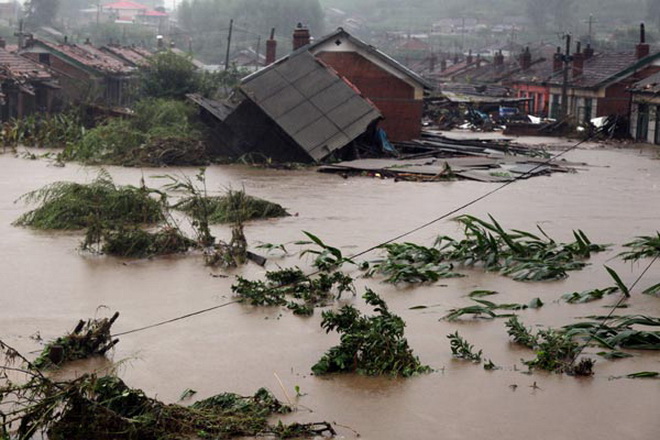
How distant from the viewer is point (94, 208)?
19031 millimetres

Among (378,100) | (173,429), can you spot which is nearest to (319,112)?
(378,100)

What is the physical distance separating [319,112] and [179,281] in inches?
629

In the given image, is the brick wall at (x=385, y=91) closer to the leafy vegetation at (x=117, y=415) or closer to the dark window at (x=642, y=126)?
the dark window at (x=642, y=126)

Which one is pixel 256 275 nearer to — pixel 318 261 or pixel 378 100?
pixel 318 261

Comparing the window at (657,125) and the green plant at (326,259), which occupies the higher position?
the window at (657,125)

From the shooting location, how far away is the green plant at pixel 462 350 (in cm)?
1108

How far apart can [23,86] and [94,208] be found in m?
22.1

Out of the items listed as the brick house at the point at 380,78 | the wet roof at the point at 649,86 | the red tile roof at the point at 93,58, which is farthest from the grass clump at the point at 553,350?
the red tile roof at the point at 93,58

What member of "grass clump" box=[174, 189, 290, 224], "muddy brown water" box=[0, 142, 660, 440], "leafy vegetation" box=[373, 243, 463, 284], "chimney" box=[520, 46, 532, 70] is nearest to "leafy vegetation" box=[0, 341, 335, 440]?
"muddy brown water" box=[0, 142, 660, 440]

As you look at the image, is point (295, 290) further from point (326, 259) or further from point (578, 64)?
point (578, 64)

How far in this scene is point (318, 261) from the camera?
15.2 meters

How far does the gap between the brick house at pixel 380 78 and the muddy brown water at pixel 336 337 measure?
42.4 feet

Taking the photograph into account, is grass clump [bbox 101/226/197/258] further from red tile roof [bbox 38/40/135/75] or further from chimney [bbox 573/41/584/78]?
chimney [bbox 573/41/584/78]

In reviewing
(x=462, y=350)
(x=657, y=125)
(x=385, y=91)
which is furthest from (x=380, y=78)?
(x=462, y=350)
